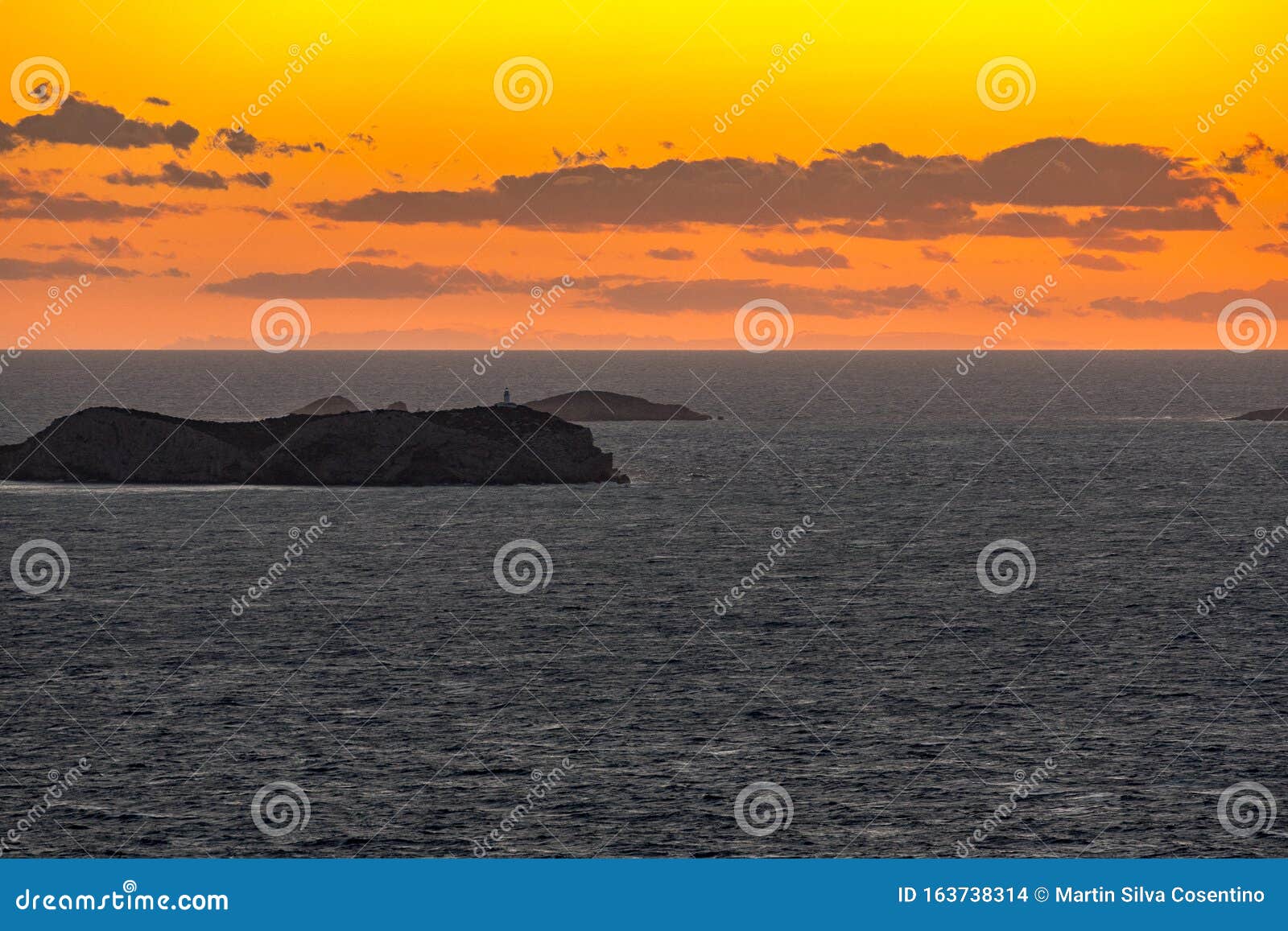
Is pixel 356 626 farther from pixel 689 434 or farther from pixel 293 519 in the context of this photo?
pixel 689 434

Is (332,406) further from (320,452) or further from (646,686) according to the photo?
(646,686)

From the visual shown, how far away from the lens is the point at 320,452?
11962 centimetres

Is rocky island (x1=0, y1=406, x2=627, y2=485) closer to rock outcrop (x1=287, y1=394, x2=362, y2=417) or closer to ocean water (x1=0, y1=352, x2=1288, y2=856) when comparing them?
ocean water (x1=0, y1=352, x2=1288, y2=856)

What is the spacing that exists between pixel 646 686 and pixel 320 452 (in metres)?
74.4

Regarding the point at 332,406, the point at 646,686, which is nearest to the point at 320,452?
the point at 332,406

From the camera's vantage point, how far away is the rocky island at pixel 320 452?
117750mm

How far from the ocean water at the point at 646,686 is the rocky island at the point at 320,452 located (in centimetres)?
1820

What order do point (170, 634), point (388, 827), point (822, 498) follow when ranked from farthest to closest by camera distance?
point (822, 498)
point (170, 634)
point (388, 827)

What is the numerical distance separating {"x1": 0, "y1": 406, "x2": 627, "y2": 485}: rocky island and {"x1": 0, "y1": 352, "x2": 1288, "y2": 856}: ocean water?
18205 mm

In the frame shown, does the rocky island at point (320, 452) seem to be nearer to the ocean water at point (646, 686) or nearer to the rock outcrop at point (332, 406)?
the ocean water at point (646, 686)

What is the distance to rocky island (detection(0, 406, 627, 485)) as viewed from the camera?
118m

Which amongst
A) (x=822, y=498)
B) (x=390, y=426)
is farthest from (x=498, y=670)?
(x=390, y=426)

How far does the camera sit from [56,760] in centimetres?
4178

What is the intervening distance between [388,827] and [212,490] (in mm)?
79738
